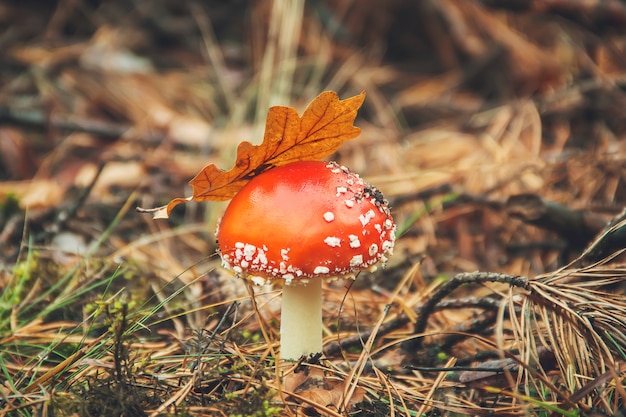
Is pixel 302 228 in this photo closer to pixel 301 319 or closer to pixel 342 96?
pixel 301 319

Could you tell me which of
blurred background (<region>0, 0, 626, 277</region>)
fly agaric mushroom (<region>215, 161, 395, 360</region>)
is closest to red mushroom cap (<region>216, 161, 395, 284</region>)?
fly agaric mushroom (<region>215, 161, 395, 360</region>)

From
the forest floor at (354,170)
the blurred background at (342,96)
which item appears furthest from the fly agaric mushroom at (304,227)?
the blurred background at (342,96)

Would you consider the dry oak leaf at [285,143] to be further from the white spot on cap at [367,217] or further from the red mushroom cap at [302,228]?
the white spot on cap at [367,217]

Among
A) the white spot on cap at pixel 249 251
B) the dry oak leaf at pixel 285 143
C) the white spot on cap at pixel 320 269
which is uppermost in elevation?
the dry oak leaf at pixel 285 143

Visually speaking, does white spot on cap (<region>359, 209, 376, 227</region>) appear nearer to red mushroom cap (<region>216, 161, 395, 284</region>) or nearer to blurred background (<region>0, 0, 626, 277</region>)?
red mushroom cap (<region>216, 161, 395, 284</region>)

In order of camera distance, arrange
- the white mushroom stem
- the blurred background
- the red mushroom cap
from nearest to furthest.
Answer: the red mushroom cap, the white mushroom stem, the blurred background

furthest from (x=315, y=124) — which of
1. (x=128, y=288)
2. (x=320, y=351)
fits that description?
(x=128, y=288)
